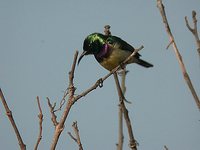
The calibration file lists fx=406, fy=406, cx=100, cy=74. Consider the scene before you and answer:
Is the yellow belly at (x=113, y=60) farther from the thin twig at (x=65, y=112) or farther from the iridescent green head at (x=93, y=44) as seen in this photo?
the thin twig at (x=65, y=112)

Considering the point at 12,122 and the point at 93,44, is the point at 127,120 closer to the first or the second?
the point at 12,122

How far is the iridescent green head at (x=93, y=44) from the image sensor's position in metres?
8.74

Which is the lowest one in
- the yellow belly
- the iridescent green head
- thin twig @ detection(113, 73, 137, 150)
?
thin twig @ detection(113, 73, 137, 150)

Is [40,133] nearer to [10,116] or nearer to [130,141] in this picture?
[10,116]

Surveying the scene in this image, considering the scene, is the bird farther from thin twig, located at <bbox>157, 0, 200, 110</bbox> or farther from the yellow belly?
thin twig, located at <bbox>157, 0, 200, 110</bbox>

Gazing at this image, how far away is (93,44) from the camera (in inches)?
348

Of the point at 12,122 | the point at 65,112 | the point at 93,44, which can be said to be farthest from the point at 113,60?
the point at 12,122

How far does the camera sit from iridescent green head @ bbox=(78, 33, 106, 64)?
28.7 feet

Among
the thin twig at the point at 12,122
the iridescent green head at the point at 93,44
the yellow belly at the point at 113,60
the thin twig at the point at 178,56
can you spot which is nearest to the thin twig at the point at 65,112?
the thin twig at the point at 12,122

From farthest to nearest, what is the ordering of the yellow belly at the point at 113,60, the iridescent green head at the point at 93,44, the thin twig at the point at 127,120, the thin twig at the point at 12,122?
the iridescent green head at the point at 93,44 < the yellow belly at the point at 113,60 < the thin twig at the point at 127,120 < the thin twig at the point at 12,122

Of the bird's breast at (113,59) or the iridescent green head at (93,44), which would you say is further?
the iridescent green head at (93,44)

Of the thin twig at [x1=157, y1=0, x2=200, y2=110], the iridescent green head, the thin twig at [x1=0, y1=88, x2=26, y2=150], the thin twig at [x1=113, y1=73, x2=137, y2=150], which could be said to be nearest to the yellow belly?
the iridescent green head

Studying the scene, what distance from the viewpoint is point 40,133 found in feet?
9.89

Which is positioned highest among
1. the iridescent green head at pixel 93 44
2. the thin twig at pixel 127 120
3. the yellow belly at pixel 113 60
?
the iridescent green head at pixel 93 44
